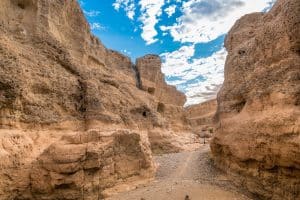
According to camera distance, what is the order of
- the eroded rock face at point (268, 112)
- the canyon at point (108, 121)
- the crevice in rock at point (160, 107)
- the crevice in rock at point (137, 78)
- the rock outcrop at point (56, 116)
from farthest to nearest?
the crevice in rock at point (160, 107) → the crevice in rock at point (137, 78) → the rock outcrop at point (56, 116) → the canyon at point (108, 121) → the eroded rock face at point (268, 112)

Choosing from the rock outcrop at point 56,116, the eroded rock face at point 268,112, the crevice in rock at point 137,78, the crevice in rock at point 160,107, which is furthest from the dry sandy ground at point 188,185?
the crevice in rock at point 160,107

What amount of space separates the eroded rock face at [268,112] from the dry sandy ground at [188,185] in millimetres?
718

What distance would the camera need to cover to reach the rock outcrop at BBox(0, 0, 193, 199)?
8.53 meters

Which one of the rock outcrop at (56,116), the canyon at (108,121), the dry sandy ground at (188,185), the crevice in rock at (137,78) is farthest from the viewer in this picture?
the crevice in rock at (137,78)

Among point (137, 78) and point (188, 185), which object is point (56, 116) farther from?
point (137, 78)

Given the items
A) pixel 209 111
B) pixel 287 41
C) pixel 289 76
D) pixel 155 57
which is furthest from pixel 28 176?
pixel 209 111

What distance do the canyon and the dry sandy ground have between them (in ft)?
0.28

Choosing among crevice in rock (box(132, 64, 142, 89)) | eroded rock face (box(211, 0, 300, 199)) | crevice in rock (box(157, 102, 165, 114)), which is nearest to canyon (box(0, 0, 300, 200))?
eroded rock face (box(211, 0, 300, 199))

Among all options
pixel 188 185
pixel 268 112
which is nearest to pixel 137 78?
pixel 188 185

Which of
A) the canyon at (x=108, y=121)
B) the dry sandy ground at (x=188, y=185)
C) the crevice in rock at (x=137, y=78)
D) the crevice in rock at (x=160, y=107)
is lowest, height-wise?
the dry sandy ground at (x=188, y=185)

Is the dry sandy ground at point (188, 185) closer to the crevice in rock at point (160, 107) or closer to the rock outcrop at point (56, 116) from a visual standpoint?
the rock outcrop at point (56, 116)

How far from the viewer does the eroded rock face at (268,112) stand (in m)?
7.26

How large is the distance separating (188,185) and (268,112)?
4573 mm

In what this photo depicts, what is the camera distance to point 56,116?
10.8m
